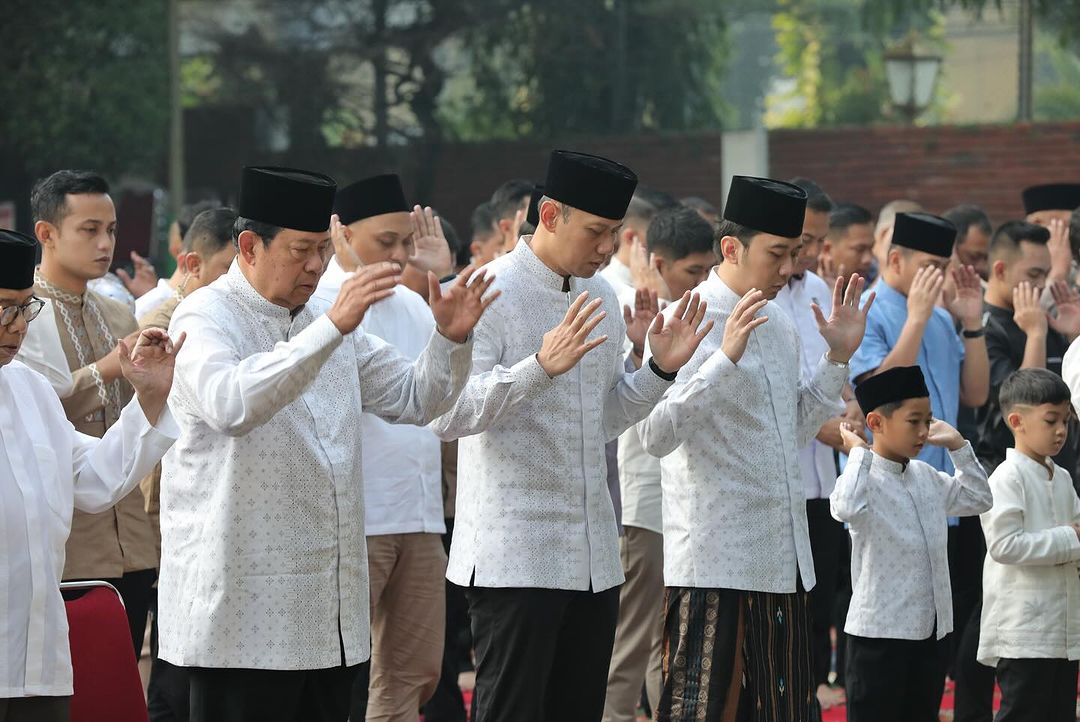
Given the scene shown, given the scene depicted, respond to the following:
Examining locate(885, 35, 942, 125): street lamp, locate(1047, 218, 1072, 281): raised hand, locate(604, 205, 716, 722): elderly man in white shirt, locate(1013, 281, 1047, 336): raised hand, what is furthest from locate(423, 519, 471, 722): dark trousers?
locate(885, 35, 942, 125): street lamp

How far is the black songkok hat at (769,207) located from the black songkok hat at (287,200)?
4.88 ft

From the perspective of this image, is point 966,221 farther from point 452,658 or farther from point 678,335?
point 678,335

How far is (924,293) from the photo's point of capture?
19.9 ft

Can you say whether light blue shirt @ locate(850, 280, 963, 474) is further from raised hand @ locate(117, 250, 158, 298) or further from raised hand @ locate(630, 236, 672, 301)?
raised hand @ locate(117, 250, 158, 298)

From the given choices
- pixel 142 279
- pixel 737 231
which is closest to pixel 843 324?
pixel 737 231

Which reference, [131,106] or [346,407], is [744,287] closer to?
[346,407]

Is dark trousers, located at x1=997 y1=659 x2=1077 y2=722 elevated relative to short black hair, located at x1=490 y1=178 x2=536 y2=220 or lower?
lower

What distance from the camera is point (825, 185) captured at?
14.0 m

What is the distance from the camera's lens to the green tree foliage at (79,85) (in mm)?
14875

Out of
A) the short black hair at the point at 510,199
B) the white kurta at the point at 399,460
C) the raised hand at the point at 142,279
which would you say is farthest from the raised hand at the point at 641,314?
the raised hand at the point at 142,279

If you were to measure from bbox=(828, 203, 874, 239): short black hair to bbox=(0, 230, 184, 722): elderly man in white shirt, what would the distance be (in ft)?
15.9

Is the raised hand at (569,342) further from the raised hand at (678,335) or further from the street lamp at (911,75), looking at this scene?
the street lamp at (911,75)

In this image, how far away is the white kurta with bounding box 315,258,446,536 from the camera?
5.51 m

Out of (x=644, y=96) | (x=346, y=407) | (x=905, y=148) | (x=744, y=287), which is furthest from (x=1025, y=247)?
(x=644, y=96)
